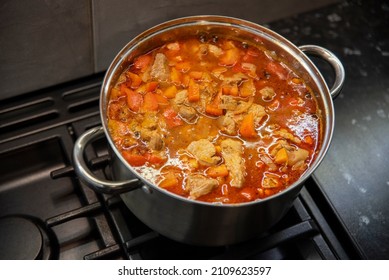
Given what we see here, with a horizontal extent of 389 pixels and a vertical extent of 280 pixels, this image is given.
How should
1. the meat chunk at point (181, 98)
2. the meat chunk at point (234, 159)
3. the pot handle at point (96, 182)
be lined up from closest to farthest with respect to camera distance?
1. the pot handle at point (96, 182)
2. the meat chunk at point (234, 159)
3. the meat chunk at point (181, 98)

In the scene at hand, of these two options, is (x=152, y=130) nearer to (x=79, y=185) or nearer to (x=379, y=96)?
(x=79, y=185)

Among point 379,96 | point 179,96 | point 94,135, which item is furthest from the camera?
point 379,96

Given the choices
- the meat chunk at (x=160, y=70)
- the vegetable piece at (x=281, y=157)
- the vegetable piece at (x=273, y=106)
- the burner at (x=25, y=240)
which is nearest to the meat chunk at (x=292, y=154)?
the vegetable piece at (x=281, y=157)

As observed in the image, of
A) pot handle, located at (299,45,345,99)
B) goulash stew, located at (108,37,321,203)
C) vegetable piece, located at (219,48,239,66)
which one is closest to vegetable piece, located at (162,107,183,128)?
goulash stew, located at (108,37,321,203)

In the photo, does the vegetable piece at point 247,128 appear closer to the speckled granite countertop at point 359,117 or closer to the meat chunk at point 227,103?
the meat chunk at point 227,103

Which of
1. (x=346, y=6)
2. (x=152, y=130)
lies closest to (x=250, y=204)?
(x=152, y=130)

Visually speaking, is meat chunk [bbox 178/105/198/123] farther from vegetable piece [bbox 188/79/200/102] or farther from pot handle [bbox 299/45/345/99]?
pot handle [bbox 299/45/345/99]

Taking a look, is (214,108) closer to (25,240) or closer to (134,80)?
(134,80)
